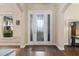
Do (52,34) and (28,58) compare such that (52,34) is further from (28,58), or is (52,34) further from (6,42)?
(28,58)

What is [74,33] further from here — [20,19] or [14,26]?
[14,26]

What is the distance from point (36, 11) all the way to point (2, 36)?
6.27ft

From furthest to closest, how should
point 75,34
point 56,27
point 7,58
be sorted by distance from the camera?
1. point 56,27
2. point 75,34
3. point 7,58

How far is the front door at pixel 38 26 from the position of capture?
7.21 m

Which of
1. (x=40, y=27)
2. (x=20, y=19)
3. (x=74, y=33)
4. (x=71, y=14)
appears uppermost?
(x=71, y=14)

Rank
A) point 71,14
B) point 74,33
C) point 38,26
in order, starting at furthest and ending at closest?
point 38,26 < point 71,14 < point 74,33

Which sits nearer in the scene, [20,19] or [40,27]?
[20,19]

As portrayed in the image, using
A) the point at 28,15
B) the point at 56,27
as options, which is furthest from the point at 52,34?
the point at 28,15

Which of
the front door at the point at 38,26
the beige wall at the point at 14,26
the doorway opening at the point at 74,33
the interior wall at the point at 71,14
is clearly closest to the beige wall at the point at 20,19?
the beige wall at the point at 14,26

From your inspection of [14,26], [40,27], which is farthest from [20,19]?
[40,27]

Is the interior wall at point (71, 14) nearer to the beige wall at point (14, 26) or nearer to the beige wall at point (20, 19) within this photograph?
the beige wall at point (20, 19)

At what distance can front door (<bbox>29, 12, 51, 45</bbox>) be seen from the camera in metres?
7.21

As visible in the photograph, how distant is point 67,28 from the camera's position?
260 inches

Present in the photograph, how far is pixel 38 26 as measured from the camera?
7.37m
